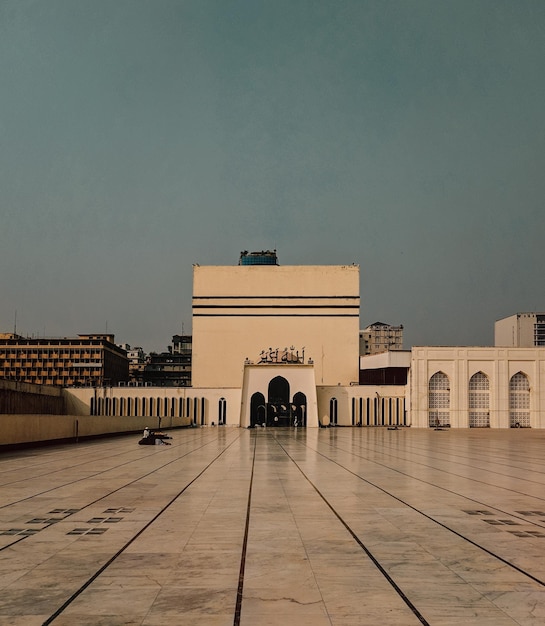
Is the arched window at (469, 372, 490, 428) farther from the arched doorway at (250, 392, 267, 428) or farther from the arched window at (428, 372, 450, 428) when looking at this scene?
the arched doorway at (250, 392, 267, 428)

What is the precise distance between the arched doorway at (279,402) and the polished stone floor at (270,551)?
194 ft

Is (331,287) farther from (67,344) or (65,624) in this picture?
(65,624)

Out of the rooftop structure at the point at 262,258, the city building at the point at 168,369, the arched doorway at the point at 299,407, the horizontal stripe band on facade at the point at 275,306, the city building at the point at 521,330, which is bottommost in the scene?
the arched doorway at the point at 299,407

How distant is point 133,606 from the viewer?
648cm

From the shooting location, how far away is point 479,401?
75000mm

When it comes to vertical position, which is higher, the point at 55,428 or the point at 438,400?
the point at 438,400

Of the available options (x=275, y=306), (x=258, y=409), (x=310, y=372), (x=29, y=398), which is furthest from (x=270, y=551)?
(x=275, y=306)

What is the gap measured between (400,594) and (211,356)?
83.6 metres

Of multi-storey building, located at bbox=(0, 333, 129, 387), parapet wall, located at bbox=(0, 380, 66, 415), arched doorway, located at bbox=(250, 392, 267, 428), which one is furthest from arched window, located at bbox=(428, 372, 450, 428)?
multi-storey building, located at bbox=(0, 333, 129, 387)

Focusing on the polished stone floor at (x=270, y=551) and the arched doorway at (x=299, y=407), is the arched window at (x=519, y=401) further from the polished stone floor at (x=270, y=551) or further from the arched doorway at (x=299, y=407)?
the polished stone floor at (x=270, y=551)

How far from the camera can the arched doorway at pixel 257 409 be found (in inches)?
3027

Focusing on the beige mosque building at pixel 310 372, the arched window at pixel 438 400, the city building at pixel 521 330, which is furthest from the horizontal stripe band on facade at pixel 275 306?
the city building at pixel 521 330

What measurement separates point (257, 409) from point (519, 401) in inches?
1075

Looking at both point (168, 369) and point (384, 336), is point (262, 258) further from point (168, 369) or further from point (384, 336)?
point (384, 336)
